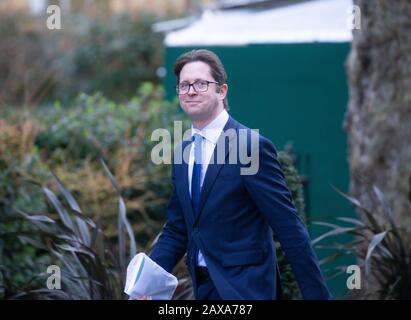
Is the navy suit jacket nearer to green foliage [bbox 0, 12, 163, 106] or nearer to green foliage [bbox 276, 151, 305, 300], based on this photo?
green foliage [bbox 276, 151, 305, 300]

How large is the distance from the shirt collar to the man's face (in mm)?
27

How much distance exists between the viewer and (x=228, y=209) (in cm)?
441

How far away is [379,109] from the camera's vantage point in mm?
7961

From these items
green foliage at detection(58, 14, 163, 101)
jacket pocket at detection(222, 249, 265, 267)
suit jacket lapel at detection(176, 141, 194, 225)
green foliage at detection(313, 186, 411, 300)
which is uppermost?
green foliage at detection(58, 14, 163, 101)

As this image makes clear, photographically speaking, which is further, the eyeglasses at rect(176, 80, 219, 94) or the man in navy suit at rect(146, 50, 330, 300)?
the eyeglasses at rect(176, 80, 219, 94)

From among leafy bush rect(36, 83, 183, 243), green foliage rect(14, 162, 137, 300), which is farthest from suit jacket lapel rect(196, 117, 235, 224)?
leafy bush rect(36, 83, 183, 243)

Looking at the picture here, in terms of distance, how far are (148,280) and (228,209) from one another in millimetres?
568

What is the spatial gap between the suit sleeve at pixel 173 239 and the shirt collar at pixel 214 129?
41 centimetres

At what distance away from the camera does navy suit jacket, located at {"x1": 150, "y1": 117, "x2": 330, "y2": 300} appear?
4309 millimetres

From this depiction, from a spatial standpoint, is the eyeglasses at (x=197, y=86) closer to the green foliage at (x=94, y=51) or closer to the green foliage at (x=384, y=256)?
the green foliage at (x=384, y=256)

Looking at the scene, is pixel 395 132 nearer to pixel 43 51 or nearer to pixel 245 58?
pixel 245 58

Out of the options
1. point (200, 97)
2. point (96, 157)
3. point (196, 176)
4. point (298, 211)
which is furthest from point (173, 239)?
point (96, 157)

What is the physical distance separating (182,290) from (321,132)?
4140 millimetres
